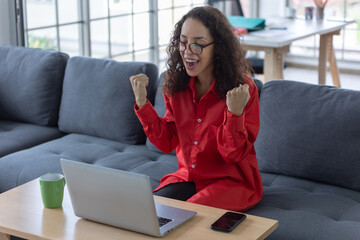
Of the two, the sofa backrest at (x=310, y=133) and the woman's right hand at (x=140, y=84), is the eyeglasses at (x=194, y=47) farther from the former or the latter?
A: the sofa backrest at (x=310, y=133)

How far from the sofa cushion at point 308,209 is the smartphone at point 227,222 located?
38 centimetres

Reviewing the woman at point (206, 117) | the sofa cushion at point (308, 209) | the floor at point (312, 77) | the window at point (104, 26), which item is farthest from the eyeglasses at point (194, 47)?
the floor at point (312, 77)

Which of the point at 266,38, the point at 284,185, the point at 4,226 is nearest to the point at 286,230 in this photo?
the point at 284,185

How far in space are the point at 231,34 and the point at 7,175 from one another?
1.36 metres

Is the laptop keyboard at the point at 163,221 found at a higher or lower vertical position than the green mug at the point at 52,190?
lower

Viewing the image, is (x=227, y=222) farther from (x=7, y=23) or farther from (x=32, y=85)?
(x=7, y=23)

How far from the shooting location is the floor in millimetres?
6465

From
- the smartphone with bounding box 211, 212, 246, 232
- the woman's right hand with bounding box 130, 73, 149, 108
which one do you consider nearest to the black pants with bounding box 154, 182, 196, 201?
the woman's right hand with bounding box 130, 73, 149, 108

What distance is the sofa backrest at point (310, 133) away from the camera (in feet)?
8.32

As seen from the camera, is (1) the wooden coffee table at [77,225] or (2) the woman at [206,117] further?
(2) the woman at [206,117]

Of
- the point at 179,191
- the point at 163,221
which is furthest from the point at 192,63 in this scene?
the point at 163,221

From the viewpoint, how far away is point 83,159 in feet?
9.83

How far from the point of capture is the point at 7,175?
→ 289 centimetres

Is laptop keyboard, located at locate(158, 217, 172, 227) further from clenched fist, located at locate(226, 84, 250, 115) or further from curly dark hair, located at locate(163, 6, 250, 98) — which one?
curly dark hair, located at locate(163, 6, 250, 98)
